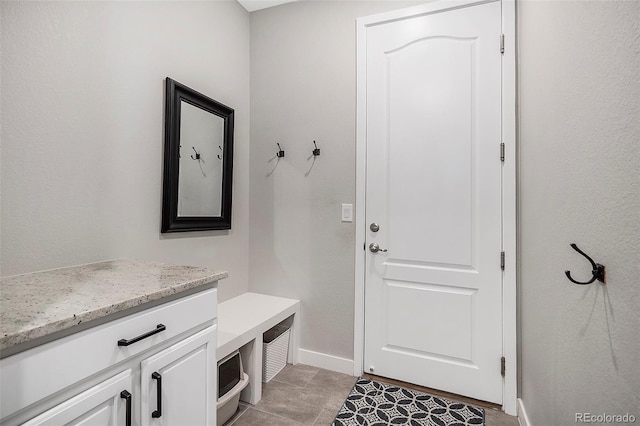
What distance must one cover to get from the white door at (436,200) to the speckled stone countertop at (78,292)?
4.09ft

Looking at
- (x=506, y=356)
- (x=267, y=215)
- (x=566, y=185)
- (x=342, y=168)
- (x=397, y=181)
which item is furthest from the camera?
(x=267, y=215)

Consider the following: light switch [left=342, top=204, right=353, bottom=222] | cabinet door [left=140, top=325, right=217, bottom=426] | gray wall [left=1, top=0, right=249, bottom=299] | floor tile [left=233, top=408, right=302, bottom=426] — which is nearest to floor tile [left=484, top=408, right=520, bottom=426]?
floor tile [left=233, top=408, right=302, bottom=426]

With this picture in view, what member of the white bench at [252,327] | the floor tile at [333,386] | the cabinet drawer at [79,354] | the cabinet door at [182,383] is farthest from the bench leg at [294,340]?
the cabinet drawer at [79,354]

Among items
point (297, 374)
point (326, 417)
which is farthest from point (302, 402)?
point (297, 374)

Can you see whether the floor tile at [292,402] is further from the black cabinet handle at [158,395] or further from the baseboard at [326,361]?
the black cabinet handle at [158,395]

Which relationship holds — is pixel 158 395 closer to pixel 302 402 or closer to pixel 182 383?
pixel 182 383

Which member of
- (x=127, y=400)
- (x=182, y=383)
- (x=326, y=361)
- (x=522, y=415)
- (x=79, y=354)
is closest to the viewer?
(x=79, y=354)

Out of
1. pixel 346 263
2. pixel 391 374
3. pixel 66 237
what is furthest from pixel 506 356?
pixel 66 237

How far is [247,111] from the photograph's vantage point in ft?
8.25

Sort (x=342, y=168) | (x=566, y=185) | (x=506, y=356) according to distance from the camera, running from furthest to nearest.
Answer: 1. (x=342, y=168)
2. (x=506, y=356)
3. (x=566, y=185)

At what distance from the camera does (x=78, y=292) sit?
39.1 inches

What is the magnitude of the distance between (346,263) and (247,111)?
137 cm

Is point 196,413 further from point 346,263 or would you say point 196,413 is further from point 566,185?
point 566,185

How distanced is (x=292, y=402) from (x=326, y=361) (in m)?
0.44
